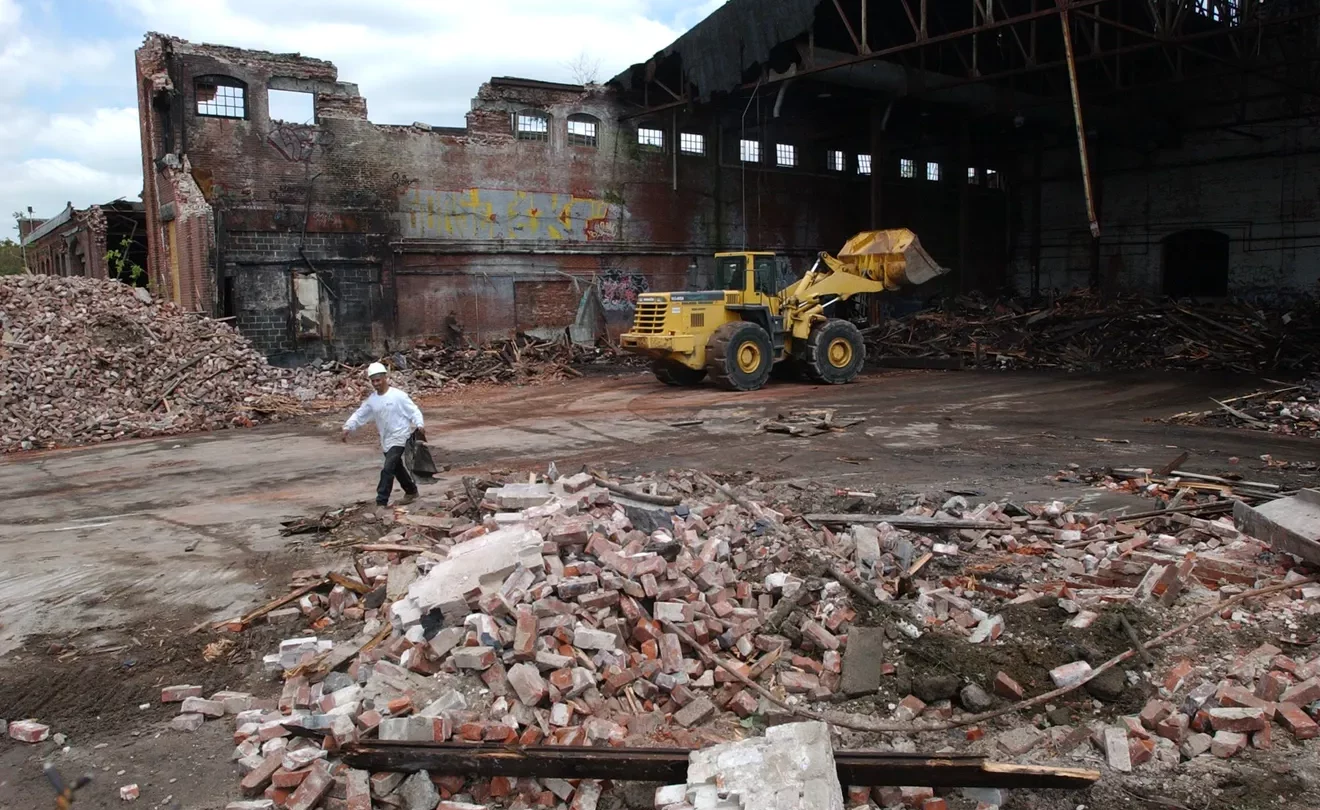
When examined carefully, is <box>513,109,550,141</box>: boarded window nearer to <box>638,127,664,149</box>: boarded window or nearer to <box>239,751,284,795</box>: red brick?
<box>638,127,664,149</box>: boarded window

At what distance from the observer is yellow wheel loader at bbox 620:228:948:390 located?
1697cm

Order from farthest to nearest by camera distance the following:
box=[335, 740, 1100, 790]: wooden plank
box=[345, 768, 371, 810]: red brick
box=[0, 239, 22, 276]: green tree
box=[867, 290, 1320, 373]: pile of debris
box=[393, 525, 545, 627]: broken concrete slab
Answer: box=[0, 239, 22, 276]: green tree → box=[867, 290, 1320, 373]: pile of debris → box=[393, 525, 545, 627]: broken concrete slab → box=[345, 768, 371, 810]: red brick → box=[335, 740, 1100, 790]: wooden plank

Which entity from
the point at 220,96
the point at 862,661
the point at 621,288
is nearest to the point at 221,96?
the point at 220,96

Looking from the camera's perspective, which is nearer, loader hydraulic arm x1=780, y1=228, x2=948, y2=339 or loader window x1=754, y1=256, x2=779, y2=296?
loader window x1=754, y1=256, x2=779, y2=296

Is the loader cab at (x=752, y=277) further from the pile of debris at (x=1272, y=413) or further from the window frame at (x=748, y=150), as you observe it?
the window frame at (x=748, y=150)

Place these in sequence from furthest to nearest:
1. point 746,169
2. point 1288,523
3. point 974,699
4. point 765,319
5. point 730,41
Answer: point 746,169, point 730,41, point 765,319, point 1288,523, point 974,699

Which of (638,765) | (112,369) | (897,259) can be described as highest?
(897,259)

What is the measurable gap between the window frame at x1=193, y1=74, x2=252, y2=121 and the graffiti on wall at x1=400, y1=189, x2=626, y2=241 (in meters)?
3.80

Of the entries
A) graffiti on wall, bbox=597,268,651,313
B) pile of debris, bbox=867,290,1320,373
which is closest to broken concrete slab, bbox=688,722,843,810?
pile of debris, bbox=867,290,1320,373

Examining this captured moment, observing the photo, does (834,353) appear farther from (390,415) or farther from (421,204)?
(390,415)

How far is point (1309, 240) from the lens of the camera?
82.1 feet

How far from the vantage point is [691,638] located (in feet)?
17.7

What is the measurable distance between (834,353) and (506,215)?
31.4ft

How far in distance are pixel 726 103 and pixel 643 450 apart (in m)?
16.9
